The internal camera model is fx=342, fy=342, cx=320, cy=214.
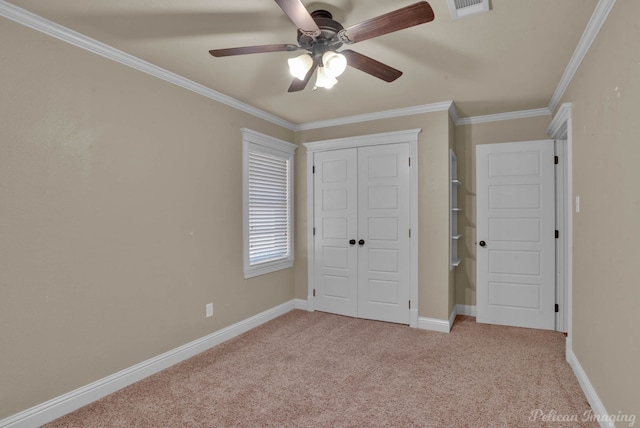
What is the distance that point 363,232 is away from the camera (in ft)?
14.0

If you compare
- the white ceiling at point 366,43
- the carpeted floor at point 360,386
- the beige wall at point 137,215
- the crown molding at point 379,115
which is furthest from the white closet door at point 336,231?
the beige wall at point 137,215

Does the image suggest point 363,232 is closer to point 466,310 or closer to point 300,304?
point 300,304

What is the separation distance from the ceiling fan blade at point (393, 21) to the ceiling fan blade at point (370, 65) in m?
0.20

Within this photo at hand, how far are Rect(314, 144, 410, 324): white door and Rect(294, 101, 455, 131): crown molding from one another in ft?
1.20

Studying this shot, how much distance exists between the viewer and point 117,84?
2.60 meters

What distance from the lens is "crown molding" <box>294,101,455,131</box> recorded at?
3.79 m

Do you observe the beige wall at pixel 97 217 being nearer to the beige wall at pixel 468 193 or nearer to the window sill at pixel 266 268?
the window sill at pixel 266 268

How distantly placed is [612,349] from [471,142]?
113 inches

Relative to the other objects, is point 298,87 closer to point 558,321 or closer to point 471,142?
point 471,142

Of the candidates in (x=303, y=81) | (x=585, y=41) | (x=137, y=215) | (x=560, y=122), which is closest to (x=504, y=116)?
(x=560, y=122)

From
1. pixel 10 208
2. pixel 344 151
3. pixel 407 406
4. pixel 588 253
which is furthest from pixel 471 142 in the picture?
pixel 10 208

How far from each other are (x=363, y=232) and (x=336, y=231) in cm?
37

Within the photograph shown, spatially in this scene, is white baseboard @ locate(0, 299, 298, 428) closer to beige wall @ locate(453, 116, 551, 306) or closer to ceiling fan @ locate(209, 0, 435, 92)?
ceiling fan @ locate(209, 0, 435, 92)

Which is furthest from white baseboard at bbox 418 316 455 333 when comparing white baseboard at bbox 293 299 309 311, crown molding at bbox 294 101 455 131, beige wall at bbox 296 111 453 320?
crown molding at bbox 294 101 455 131
